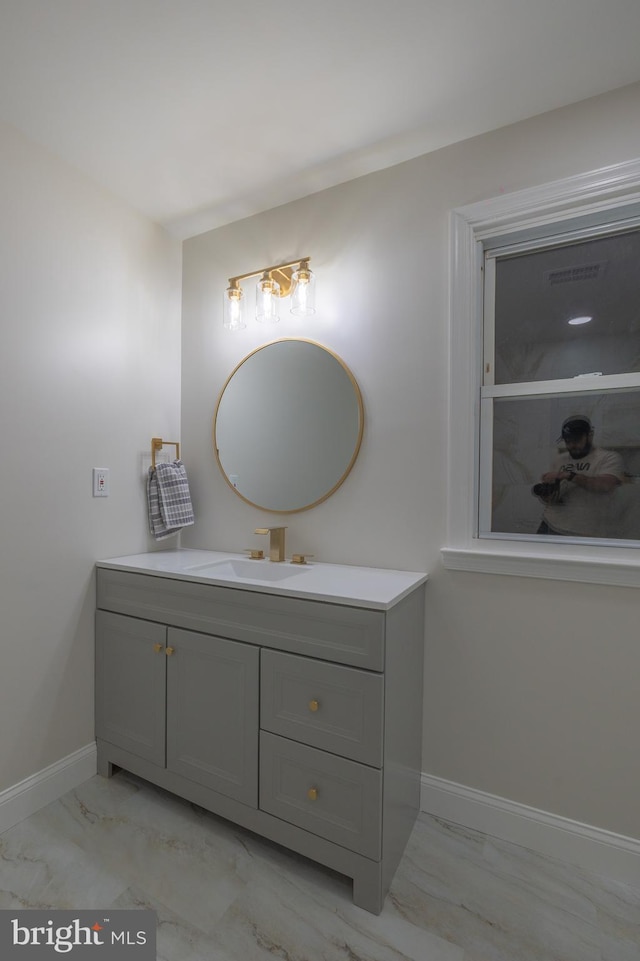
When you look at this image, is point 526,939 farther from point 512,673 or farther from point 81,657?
point 81,657

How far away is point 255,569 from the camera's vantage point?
1.92 m

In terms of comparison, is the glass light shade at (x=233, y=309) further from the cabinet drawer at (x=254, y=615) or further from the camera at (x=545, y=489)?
the camera at (x=545, y=489)

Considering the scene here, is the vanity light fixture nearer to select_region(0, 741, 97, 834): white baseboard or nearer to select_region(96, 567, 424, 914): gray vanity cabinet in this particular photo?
select_region(96, 567, 424, 914): gray vanity cabinet

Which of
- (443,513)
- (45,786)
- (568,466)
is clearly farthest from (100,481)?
(568,466)

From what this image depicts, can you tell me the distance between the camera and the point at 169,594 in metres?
1.67

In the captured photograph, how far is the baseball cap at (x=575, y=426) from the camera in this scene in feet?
5.00

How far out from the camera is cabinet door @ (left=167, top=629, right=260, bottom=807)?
148 centimetres

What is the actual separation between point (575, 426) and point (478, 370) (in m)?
0.37

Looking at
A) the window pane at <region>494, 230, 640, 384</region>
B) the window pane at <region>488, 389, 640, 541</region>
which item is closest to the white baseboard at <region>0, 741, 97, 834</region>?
the window pane at <region>488, 389, 640, 541</region>

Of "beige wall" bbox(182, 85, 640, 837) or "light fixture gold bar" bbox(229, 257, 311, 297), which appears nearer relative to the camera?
"beige wall" bbox(182, 85, 640, 837)

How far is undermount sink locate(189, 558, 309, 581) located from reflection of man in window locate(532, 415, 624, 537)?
922 millimetres

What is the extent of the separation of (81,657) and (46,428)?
0.91 meters

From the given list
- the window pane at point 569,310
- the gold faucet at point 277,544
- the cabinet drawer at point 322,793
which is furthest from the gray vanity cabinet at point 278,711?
the window pane at point 569,310

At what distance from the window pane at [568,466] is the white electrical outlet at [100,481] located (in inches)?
60.9
